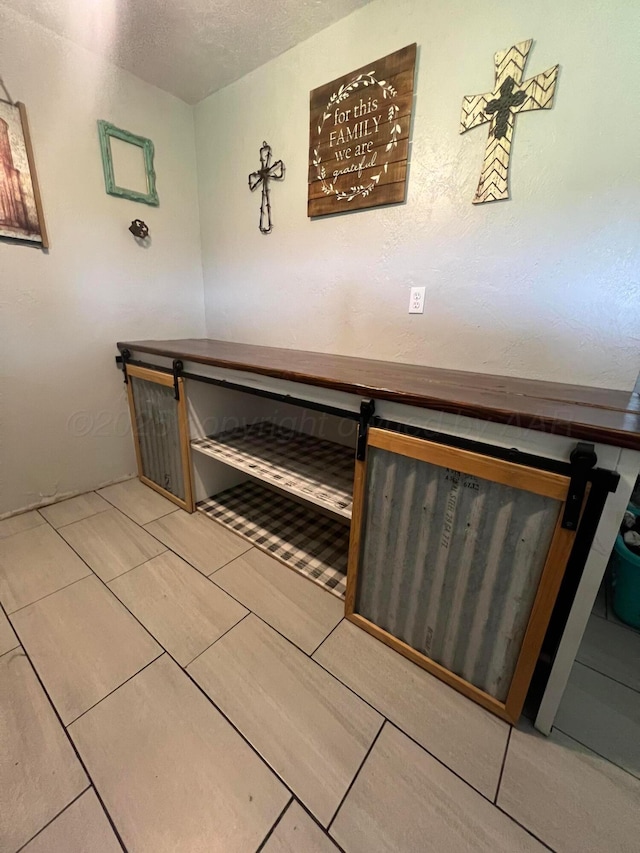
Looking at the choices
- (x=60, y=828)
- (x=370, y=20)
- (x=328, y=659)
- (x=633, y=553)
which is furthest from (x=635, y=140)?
(x=60, y=828)

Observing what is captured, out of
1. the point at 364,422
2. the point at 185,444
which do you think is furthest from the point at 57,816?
the point at 185,444

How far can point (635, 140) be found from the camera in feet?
3.21

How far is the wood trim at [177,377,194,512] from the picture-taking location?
66.9 inches

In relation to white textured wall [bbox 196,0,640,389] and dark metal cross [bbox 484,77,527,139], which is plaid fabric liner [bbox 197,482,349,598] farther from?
dark metal cross [bbox 484,77,527,139]

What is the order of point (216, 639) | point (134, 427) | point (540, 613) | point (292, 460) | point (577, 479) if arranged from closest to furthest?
point (577, 479) → point (540, 613) → point (216, 639) → point (292, 460) → point (134, 427)

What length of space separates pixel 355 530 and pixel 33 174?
2.20 meters

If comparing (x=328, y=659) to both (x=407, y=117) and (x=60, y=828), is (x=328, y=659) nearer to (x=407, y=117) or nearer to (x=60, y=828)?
(x=60, y=828)

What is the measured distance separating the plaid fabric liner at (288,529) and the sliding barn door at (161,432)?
21cm

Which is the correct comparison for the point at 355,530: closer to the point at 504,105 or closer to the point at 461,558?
the point at 461,558

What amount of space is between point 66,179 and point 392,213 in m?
1.66

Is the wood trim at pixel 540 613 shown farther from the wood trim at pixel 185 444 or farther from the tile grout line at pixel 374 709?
the wood trim at pixel 185 444

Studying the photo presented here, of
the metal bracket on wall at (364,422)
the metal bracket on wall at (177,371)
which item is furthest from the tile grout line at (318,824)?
the metal bracket on wall at (177,371)

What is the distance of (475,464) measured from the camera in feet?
2.74

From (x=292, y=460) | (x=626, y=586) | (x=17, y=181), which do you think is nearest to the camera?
(x=626, y=586)
